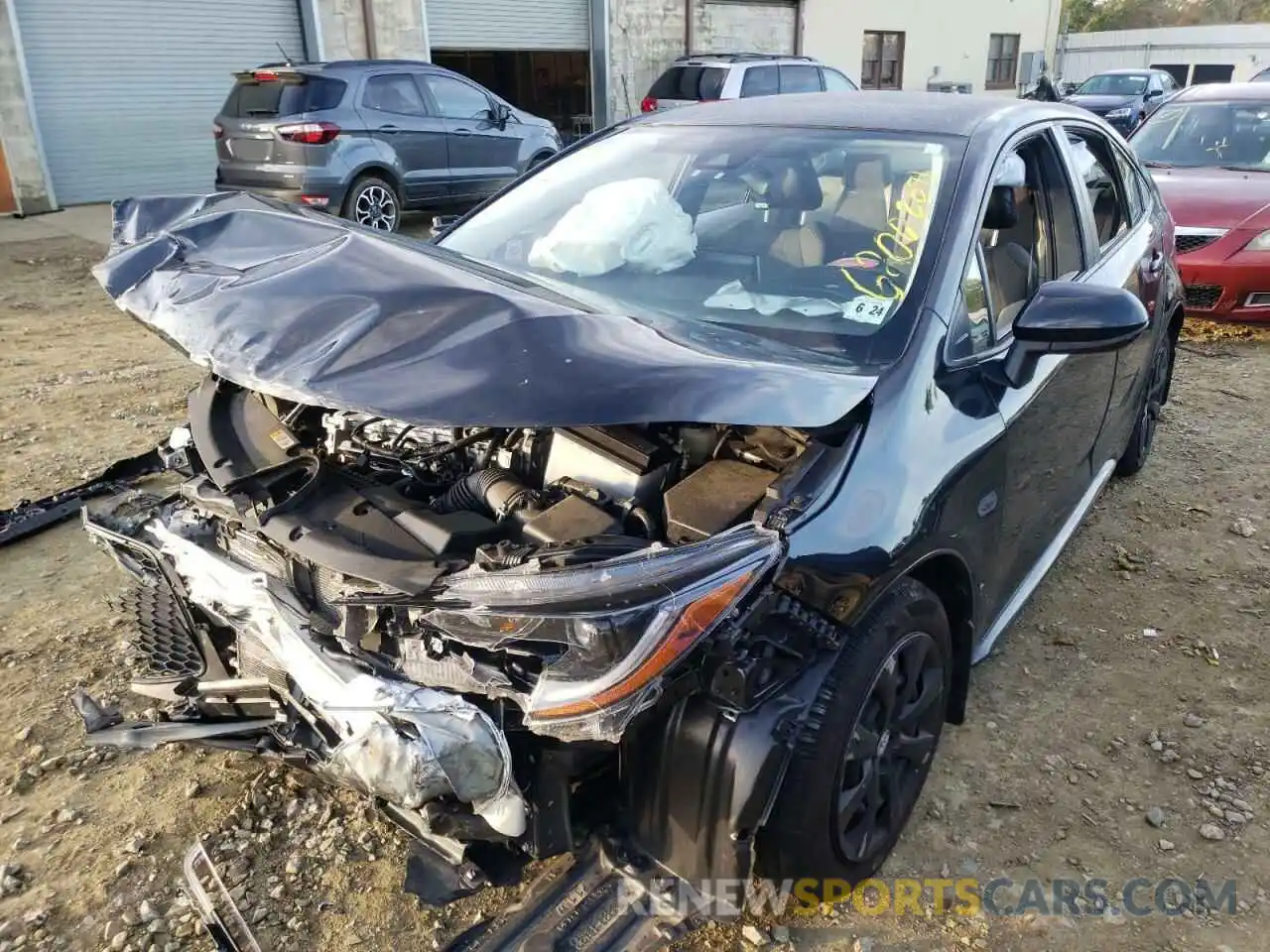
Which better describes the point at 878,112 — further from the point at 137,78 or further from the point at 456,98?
the point at 137,78

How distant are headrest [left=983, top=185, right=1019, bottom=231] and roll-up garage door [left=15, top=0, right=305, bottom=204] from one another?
11.8m

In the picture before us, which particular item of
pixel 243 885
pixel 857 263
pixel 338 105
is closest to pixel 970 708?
pixel 857 263

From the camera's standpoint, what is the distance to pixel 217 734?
2.20 metres

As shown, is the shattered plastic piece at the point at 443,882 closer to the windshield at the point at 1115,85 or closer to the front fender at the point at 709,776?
the front fender at the point at 709,776

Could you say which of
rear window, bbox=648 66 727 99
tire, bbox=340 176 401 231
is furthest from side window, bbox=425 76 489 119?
rear window, bbox=648 66 727 99

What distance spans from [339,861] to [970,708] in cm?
189

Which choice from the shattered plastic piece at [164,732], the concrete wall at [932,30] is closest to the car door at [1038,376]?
the shattered plastic piece at [164,732]

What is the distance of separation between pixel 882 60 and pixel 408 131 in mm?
17215

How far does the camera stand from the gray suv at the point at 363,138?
9305 millimetres

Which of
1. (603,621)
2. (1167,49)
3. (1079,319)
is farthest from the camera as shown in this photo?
(1167,49)

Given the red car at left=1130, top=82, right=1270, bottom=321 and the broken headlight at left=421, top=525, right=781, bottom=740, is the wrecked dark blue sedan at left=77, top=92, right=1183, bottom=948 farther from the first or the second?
the red car at left=1130, top=82, right=1270, bottom=321

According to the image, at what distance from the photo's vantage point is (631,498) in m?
2.07

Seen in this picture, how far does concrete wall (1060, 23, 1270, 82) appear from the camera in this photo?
3544 cm

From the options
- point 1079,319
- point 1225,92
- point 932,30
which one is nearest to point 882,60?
point 932,30
